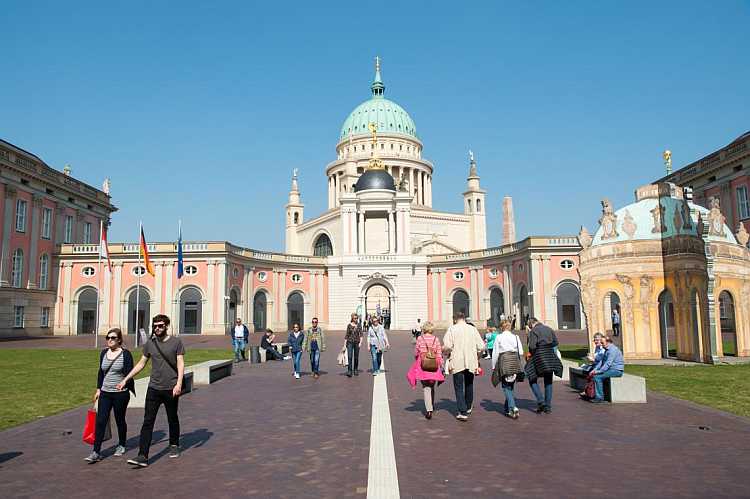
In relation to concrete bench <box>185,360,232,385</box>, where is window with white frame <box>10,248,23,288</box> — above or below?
above

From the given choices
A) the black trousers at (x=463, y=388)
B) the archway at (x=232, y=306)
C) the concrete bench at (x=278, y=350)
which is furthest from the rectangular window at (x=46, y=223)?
the black trousers at (x=463, y=388)

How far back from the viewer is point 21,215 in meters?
47.2

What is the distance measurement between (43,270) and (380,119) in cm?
6295

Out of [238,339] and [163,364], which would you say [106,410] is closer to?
[163,364]

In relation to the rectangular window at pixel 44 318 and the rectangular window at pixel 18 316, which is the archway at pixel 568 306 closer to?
the rectangular window at pixel 44 318

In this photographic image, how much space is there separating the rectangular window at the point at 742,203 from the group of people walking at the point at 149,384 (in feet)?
144

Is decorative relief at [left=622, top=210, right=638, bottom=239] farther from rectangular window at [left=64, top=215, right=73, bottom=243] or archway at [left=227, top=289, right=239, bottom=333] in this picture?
rectangular window at [left=64, top=215, right=73, bottom=243]

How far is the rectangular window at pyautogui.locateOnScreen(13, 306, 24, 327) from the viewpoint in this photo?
45.5 m

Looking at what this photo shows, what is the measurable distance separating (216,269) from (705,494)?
48.8 meters

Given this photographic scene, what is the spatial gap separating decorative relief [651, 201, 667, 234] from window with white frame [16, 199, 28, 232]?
46313 mm

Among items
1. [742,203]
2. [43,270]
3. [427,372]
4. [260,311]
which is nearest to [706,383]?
[427,372]

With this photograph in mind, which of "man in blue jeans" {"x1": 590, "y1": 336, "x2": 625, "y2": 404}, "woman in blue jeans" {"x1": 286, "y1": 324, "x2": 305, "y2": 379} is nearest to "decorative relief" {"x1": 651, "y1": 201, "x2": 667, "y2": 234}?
"man in blue jeans" {"x1": 590, "y1": 336, "x2": 625, "y2": 404}

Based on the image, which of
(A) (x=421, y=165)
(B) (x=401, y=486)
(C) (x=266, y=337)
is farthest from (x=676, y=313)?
(A) (x=421, y=165)

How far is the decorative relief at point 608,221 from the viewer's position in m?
23.3
